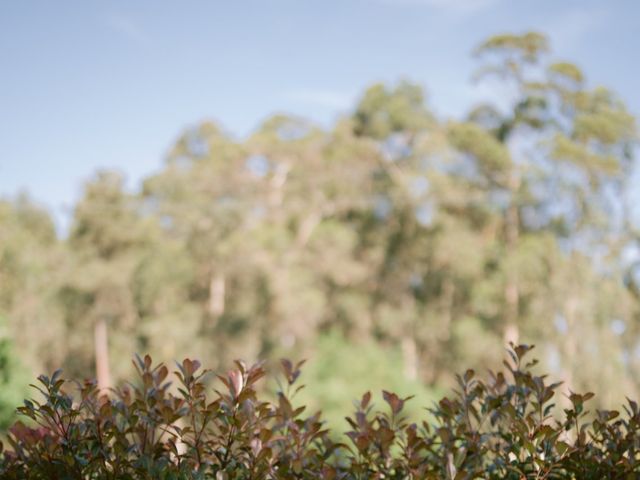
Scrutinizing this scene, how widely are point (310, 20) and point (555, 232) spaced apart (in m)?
9.12

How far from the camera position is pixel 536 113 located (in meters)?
16.0

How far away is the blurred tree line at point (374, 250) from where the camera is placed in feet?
49.8

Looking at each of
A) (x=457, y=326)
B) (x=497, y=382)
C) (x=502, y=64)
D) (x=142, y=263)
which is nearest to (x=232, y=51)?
(x=142, y=263)

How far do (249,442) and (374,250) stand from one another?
17.0 m

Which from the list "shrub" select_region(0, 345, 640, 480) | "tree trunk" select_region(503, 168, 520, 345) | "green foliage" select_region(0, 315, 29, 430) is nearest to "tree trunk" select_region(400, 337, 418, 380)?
"tree trunk" select_region(503, 168, 520, 345)

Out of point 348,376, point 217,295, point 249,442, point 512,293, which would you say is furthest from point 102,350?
point 249,442

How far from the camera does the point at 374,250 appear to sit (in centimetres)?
1855

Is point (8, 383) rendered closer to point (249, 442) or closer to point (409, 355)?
point (249, 442)

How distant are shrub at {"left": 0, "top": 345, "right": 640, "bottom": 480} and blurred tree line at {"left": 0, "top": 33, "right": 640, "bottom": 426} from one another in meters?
13.9

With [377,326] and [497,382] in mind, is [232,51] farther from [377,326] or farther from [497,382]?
[497,382]

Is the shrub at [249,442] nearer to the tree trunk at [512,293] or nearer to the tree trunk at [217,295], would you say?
the tree trunk at [512,293]

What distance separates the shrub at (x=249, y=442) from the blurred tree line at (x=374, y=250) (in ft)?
45.6

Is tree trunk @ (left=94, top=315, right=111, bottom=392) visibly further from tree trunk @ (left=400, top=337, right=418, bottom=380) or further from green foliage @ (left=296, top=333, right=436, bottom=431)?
tree trunk @ (left=400, top=337, right=418, bottom=380)

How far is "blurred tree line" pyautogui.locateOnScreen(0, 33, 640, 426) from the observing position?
15.2m
